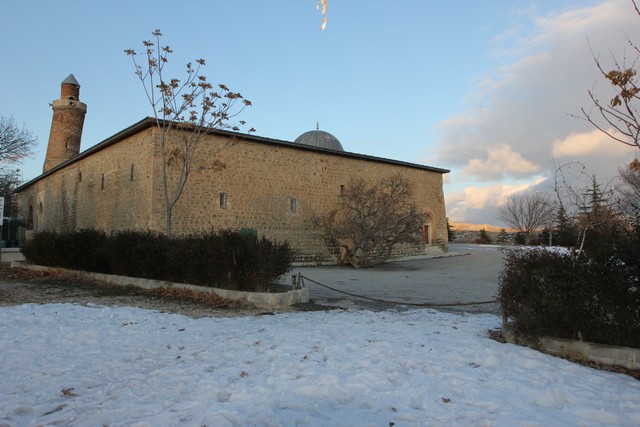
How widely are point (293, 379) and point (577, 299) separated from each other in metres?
3.33

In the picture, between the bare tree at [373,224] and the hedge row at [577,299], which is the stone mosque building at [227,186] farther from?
the hedge row at [577,299]

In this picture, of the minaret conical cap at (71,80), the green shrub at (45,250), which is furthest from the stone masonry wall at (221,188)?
the minaret conical cap at (71,80)

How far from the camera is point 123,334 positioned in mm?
5852

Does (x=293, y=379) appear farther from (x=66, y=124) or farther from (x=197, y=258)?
(x=66, y=124)

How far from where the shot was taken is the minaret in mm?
32094

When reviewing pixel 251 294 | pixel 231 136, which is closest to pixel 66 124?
pixel 231 136

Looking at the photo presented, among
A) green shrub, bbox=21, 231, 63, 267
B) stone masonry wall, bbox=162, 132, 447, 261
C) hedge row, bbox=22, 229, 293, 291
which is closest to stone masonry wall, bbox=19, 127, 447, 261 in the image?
stone masonry wall, bbox=162, 132, 447, 261

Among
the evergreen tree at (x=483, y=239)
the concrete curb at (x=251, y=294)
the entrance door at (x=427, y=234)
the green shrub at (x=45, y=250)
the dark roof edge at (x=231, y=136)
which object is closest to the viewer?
the concrete curb at (x=251, y=294)

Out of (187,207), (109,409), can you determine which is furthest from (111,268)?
→ (109,409)

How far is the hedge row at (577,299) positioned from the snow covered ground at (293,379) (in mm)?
484

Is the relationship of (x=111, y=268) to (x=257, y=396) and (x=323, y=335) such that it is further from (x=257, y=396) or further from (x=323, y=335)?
(x=257, y=396)

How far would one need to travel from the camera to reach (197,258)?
956cm

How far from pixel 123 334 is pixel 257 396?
3.18 m

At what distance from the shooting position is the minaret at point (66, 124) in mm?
32094
